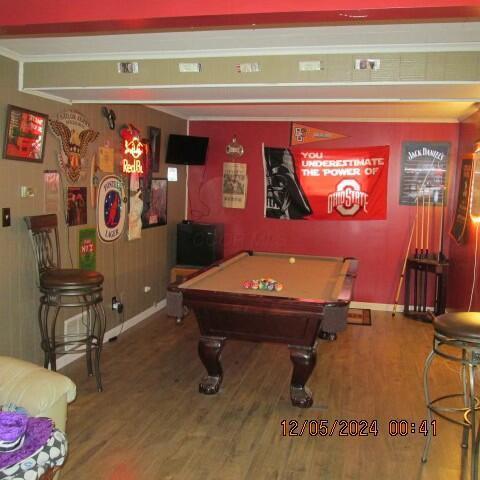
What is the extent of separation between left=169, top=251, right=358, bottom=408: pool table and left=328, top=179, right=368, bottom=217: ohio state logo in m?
2.55

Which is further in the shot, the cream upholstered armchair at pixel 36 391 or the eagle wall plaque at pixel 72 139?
the eagle wall plaque at pixel 72 139

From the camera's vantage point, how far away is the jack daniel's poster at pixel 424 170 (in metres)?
6.29

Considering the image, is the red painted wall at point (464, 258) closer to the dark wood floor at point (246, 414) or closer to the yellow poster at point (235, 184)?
the dark wood floor at point (246, 414)

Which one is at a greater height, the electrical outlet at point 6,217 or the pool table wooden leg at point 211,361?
the electrical outlet at point 6,217

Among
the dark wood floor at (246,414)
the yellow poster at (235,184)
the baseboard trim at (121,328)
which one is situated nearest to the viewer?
the dark wood floor at (246,414)

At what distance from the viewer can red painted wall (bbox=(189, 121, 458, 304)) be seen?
6418mm

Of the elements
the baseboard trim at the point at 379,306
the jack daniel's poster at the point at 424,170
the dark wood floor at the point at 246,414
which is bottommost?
the dark wood floor at the point at 246,414

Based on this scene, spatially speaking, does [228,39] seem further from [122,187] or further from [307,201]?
[307,201]

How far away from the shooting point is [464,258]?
5.39 m

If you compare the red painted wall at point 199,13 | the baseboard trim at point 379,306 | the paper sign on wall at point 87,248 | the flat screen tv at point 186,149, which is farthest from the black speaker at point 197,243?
the red painted wall at point 199,13

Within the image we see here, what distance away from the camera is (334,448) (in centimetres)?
306

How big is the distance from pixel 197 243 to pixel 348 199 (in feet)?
6.44

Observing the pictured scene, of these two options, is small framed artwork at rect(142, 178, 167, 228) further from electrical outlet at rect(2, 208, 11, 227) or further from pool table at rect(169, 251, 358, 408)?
electrical outlet at rect(2, 208, 11, 227)
